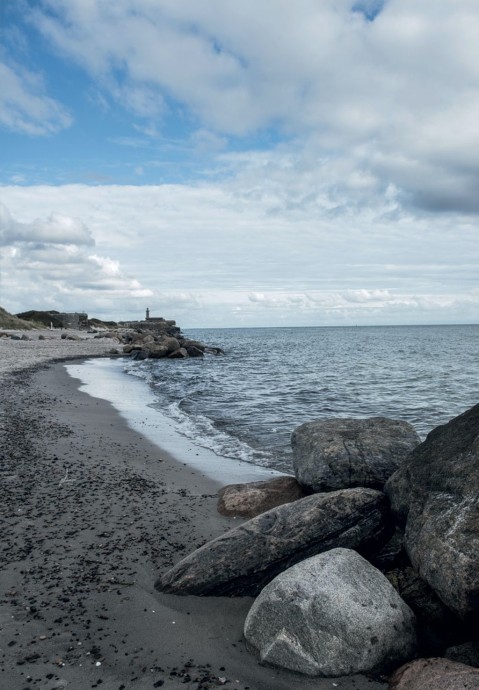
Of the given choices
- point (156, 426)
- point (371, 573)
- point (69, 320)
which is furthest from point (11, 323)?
point (371, 573)

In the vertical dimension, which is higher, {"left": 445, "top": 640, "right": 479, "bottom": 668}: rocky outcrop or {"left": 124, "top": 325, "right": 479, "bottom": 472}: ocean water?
{"left": 445, "top": 640, "right": 479, "bottom": 668}: rocky outcrop

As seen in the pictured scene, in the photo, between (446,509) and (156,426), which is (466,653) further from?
(156,426)

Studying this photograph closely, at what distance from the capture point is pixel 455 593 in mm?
5207

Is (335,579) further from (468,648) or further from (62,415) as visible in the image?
(62,415)

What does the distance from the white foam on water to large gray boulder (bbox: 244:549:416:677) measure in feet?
20.0

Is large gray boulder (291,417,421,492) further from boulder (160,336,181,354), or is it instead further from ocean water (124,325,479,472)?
boulder (160,336,181,354)

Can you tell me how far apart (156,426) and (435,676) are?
1412 centimetres

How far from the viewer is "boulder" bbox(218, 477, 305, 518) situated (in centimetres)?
935

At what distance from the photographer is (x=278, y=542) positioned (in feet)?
21.7

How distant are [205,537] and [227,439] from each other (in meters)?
8.20

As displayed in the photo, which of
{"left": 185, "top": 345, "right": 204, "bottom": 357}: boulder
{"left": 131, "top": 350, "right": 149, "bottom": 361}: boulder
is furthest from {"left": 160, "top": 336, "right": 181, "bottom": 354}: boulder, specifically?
{"left": 131, "top": 350, "right": 149, "bottom": 361}: boulder

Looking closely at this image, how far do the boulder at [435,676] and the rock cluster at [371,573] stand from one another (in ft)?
0.04

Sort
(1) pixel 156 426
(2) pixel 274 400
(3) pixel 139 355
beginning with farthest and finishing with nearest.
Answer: (3) pixel 139 355, (2) pixel 274 400, (1) pixel 156 426

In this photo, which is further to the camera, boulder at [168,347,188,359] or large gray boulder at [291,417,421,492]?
boulder at [168,347,188,359]
